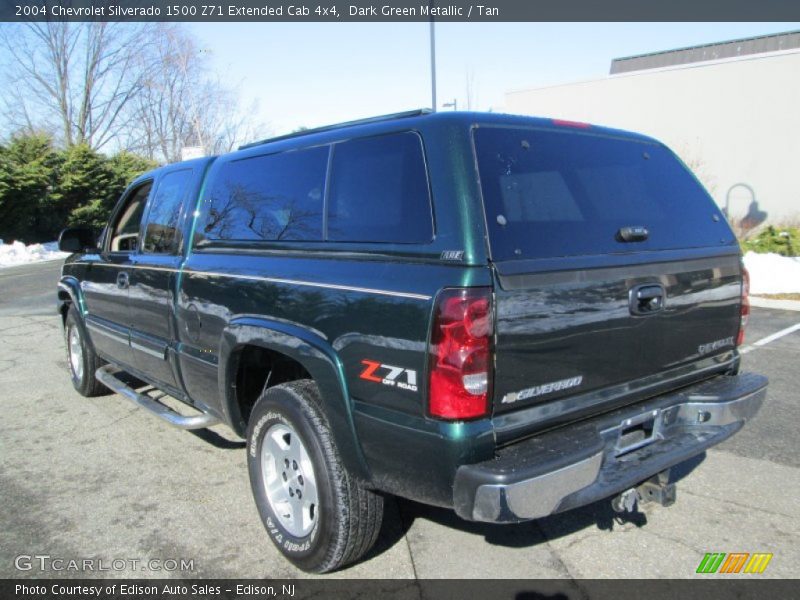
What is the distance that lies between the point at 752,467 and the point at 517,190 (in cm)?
264

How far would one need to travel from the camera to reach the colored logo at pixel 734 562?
287 centimetres

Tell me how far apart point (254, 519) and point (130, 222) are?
8.93ft

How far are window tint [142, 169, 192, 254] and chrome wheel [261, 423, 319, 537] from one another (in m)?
1.60

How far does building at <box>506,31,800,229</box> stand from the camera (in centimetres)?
2120

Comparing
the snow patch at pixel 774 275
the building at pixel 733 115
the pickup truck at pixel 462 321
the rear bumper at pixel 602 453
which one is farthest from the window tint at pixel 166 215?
the building at pixel 733 115

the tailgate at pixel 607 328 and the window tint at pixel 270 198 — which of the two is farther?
the window tint at pixel 270 198

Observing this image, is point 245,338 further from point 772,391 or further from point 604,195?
point 772,391

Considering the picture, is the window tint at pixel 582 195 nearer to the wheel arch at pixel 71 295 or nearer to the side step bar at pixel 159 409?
the side step bar at pixel 159 409

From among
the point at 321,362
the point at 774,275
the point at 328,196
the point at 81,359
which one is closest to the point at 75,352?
the point at 81,359

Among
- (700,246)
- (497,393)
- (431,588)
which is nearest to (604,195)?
(700,246)

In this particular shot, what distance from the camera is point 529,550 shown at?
3055 mm

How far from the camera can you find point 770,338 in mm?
7316

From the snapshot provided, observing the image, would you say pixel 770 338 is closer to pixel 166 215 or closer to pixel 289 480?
pixel 289 480

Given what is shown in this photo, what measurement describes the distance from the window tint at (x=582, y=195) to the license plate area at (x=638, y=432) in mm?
739
